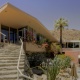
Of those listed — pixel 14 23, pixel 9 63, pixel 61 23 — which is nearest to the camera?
pixel 9 63

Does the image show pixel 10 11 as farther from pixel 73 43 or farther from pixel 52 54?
pixel 73 43

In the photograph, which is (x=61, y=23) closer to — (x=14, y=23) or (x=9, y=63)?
(x=14, y=23)

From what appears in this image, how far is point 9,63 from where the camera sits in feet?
52.6

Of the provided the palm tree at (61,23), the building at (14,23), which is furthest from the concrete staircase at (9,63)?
the palm tree at (61,23)

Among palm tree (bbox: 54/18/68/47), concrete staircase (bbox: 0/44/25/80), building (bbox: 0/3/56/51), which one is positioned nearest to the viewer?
concrete staircase (bbox: 0/44/25/80)

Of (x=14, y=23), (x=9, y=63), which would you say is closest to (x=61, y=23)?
(x=14, y=23)

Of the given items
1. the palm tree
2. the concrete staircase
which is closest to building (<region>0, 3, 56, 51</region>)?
the concrete staircase

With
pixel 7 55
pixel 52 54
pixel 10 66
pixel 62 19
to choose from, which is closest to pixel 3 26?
pixel 7 55

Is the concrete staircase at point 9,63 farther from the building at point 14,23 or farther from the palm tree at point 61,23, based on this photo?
the palm tree at point 61,23

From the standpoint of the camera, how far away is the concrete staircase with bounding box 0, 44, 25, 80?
14.2m

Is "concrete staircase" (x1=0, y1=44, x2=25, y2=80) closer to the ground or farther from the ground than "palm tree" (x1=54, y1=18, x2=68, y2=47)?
closer to the ground

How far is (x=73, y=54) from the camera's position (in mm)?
48938

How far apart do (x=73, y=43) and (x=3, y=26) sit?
116 ft

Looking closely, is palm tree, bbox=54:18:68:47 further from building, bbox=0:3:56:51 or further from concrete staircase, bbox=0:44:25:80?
concrete staircase, bbox=0:44:25:80
